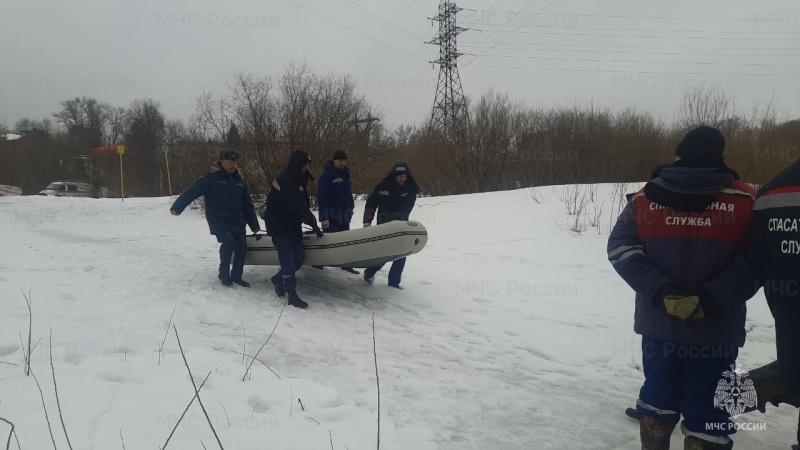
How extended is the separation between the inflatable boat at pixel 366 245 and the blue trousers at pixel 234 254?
797 millimetres

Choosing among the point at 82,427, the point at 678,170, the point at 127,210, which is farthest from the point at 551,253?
the point at 127,210

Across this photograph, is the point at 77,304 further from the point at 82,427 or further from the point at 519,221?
the point at 519,221

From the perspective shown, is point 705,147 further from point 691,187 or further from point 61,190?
point 61,190

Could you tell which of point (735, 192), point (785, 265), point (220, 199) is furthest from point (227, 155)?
point (785, 265)

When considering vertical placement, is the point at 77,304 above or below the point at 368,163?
below

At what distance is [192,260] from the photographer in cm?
733

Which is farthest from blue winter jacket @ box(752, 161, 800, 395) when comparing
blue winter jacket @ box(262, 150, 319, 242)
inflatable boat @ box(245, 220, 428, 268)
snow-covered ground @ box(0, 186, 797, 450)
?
blue winter jacket @ box(262, 150, 319, 242)

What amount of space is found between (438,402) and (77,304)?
12.1 ft

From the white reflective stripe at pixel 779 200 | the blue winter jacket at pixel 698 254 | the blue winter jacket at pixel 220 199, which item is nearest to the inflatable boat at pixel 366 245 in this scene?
the blue winter jacket at pixel 220 199

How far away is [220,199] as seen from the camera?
566 cm

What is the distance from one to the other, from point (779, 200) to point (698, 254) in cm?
56

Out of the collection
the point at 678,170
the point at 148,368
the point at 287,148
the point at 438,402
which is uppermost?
the point at 287,148

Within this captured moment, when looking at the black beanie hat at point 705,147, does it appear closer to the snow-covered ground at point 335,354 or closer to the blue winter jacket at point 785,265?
the blue winter jacket at point 785,265

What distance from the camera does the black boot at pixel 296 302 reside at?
5262 mm
